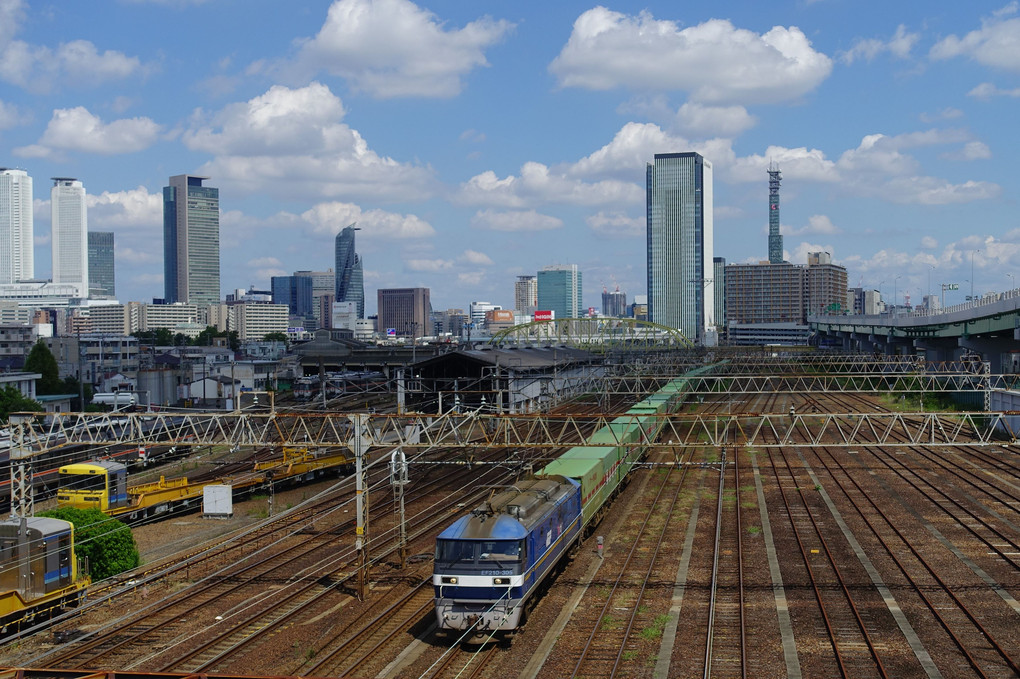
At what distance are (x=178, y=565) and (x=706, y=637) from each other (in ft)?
53.0

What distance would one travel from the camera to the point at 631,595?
22750mm

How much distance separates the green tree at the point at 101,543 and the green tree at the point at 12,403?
1285 inches

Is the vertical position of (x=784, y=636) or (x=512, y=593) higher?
(x=512, y=593)

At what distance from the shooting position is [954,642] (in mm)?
18875

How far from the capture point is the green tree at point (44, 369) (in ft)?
250

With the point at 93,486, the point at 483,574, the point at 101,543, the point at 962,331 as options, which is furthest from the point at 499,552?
the point at 962,331

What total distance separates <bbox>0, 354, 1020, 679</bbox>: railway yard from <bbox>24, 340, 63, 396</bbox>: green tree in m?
48.4

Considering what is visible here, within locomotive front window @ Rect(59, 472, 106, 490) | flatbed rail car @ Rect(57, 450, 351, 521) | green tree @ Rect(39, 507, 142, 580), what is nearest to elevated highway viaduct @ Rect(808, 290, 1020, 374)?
flatbed rail car @ Rect(57, 450, 351, 521)

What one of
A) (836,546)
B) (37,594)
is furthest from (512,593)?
(836,546)

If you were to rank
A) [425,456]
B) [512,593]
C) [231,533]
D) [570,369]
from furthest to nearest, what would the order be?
[570,369], [425,456], [231,533], [512,593]

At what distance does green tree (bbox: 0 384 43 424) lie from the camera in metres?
55.2

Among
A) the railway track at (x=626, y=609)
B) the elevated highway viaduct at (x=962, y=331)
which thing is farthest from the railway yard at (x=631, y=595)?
the elevated highway viaduct at (x=962, y=331)

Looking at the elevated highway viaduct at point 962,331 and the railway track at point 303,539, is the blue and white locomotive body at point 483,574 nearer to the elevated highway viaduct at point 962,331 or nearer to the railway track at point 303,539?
the railway track at point 303,539

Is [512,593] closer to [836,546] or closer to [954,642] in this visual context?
[954,642]
